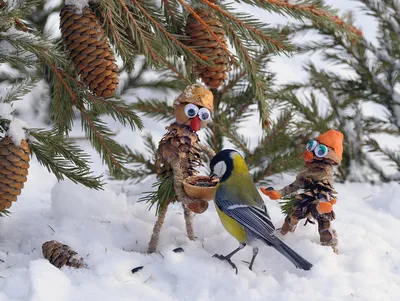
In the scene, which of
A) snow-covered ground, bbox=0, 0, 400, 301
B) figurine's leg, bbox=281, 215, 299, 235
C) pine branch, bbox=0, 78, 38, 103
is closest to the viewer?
snow-covered ground, bbox=0, 0, 400, 301

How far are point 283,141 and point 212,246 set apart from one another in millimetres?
868

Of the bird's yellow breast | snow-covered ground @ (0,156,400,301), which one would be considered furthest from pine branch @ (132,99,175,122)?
the bird's yellow breast

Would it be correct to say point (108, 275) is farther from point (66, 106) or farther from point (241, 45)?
point (241, 45)

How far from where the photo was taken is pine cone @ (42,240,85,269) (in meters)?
1.78

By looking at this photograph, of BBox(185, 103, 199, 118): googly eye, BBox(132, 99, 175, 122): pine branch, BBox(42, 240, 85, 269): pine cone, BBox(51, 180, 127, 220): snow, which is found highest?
BBox(185, 103, 199, 118): googly eye

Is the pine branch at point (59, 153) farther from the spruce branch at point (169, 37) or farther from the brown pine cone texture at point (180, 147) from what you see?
the spruce branch at point (169, 37)

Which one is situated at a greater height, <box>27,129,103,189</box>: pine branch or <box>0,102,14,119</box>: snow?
<box>0,102,14,119</box>: snow

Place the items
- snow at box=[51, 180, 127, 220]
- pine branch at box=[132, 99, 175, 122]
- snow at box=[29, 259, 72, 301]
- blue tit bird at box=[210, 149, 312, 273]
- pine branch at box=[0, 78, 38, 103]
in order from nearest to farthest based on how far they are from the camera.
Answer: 1. snow at box=[29, 259, 72, 301]
2. blue tit bird at box=[210, 149, 312, 273]
3. pine branch at box=[0, 78, 38, 103]
4. snow at box=[51, 180, 127, 220]
5. pine branch at box=[132, 99, 175, 122]

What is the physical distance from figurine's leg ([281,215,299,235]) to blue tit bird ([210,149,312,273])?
198 mm

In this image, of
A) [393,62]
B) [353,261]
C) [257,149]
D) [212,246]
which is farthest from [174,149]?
[393,62]

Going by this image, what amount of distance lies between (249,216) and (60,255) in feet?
2.13

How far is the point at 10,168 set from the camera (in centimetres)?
176

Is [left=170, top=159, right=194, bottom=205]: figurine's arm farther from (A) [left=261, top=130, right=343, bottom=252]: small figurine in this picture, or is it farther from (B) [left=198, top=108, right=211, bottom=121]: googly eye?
(A) [left=261, top=130, right=343, bottom=252]: small figurine

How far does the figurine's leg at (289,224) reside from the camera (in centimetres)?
199
